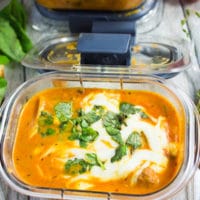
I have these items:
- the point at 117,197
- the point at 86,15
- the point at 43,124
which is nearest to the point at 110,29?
the point at 86,15

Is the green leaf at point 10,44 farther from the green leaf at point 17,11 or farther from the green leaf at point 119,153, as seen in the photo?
the green leaf at point 119,153

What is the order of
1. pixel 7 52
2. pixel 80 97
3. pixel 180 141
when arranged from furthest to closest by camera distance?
1. pixel 7 52
2. pixel 80 97
3. pixel 180 141

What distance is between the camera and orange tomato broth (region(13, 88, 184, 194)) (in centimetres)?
90

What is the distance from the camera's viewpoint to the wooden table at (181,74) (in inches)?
37.9

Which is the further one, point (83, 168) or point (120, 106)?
point (120, 106)

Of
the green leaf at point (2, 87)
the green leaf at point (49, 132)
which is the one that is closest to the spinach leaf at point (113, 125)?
the green leaf at point (49, 132)

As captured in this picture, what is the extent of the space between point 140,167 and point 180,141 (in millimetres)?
102

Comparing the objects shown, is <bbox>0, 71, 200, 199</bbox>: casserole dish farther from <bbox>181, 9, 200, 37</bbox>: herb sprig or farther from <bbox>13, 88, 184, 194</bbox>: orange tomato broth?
<bbox>181, 9, 200, 37</bbox>: herb sprig

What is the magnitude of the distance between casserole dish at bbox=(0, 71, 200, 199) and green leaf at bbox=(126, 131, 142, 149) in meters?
0.08

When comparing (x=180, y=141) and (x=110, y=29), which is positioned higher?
(x=110, y=29)

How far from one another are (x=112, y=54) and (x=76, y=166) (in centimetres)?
29

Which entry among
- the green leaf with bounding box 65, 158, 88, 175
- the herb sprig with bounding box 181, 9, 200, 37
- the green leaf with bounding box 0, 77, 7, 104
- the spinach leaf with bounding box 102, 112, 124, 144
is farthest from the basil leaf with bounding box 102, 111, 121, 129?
the herb sprig with bounding box 181, 9, 200, 37

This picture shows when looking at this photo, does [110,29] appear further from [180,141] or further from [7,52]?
[180,141]

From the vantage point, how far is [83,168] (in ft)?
3.03
